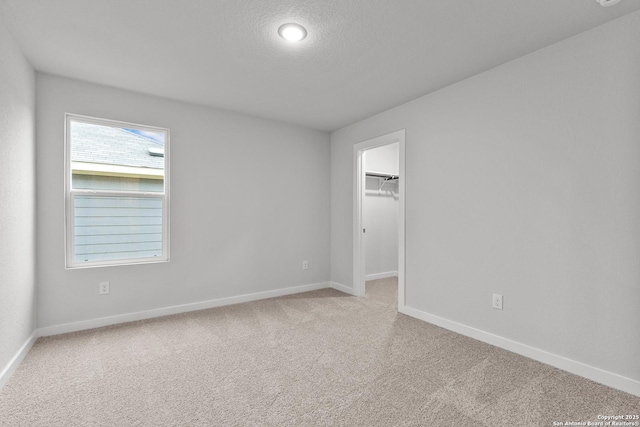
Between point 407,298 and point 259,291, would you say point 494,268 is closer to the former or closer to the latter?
point 407,298

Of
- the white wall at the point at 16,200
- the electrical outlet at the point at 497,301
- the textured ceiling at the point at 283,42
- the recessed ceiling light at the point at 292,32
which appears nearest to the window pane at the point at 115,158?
the white wall at the point at 16,200

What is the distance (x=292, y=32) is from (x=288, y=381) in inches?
92.6

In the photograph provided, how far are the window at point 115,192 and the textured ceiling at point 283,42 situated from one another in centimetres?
52

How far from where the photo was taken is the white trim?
1.95m

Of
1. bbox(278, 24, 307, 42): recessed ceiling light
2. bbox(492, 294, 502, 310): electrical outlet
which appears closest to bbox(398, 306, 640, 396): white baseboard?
bbox(492, 294, 502, 310): electrical outlet

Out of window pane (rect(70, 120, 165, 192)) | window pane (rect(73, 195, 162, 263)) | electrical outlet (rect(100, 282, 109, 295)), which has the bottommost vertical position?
electrical outlet (rect(100, 282, 109, 295))

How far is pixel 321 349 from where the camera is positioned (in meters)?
2.47

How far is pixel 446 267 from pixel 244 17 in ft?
8.78

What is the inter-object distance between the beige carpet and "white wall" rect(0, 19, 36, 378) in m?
0.32

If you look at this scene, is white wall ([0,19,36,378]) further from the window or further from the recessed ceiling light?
the recessed ceiling light

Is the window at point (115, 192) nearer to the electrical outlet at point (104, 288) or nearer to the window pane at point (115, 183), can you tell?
the window pane at point (115, 183)

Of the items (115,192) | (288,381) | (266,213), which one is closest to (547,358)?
(288,381)

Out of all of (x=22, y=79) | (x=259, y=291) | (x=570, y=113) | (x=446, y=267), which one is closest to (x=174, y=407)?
(x=259, y=291)

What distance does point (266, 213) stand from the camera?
3.98 metres
